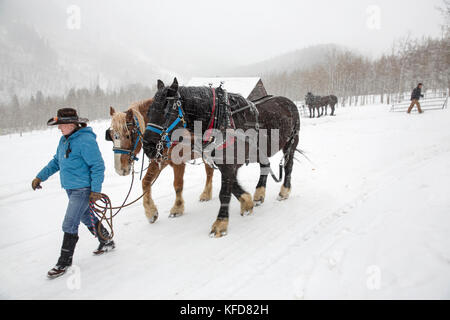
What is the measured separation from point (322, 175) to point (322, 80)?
2072 inches

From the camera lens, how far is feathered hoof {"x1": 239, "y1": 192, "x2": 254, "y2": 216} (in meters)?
3.97

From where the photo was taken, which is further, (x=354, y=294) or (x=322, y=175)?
(x=322, y=175)

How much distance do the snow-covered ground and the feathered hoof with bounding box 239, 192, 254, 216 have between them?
16cm

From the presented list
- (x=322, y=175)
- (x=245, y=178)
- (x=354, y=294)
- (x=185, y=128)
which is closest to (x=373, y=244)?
(x=354, y=294)

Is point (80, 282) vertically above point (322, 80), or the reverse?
point (322, 80)

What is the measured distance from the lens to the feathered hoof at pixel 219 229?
3.34 m

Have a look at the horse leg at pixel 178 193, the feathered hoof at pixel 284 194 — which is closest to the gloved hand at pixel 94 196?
the horse leg at pixel 178 193

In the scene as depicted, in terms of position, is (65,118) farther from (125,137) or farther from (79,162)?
(125,137)

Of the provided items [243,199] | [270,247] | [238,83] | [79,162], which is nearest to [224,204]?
[243,199]

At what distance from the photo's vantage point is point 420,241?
245 centimetres

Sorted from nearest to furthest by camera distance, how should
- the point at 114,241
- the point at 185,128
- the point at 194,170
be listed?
the point at 185,128 → the point at 114,241 → the point at 194,170

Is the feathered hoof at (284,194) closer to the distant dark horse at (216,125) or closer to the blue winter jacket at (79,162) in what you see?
the distant dark horse at (216,125)

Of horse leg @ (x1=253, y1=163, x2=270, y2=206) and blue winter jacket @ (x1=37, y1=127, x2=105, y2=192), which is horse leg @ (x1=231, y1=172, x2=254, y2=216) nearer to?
horse leg @ (x1=253, y1=163, x2=270, y2=206)
